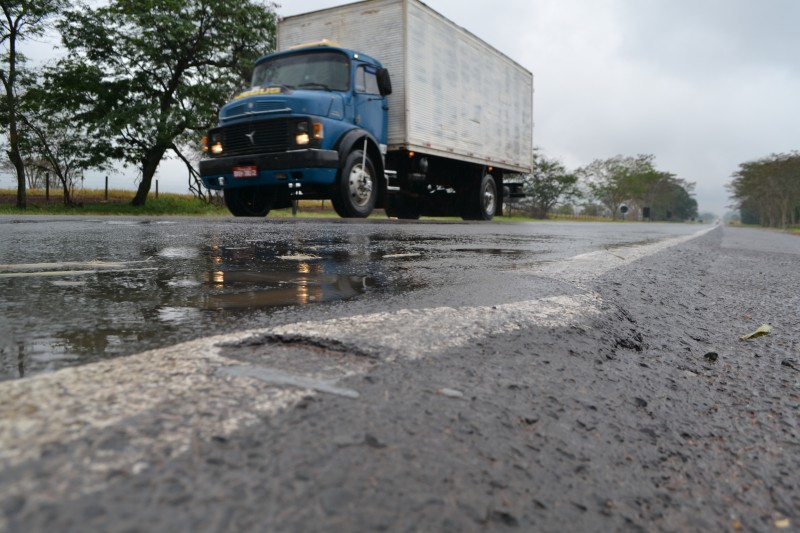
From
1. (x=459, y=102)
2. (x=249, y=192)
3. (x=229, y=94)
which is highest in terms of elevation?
(x=229, y=94)

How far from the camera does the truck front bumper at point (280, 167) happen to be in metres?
8.48

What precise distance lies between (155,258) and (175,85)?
21.8m

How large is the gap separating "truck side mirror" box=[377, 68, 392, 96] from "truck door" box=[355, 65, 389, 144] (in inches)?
4.4

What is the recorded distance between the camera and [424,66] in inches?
451

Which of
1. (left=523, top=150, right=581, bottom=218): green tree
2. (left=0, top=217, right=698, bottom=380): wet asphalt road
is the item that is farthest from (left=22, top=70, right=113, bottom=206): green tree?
(left=523, top=150, right=581, bottom=218): green tree

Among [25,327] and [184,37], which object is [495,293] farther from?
[184,37]

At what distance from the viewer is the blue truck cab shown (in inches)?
341

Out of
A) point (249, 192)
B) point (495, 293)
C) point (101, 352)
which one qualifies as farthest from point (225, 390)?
point (249, 192)

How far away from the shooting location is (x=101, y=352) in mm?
1135

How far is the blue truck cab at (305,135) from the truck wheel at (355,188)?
2cm

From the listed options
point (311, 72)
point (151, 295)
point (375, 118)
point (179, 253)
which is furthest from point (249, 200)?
point (151, 295)

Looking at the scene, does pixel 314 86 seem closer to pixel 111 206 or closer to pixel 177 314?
pixel 177 314

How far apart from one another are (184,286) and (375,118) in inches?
347

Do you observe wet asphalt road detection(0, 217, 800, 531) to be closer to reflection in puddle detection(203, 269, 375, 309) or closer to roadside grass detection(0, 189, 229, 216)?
reflection in puddle detection(203, 269, 375, 309)
